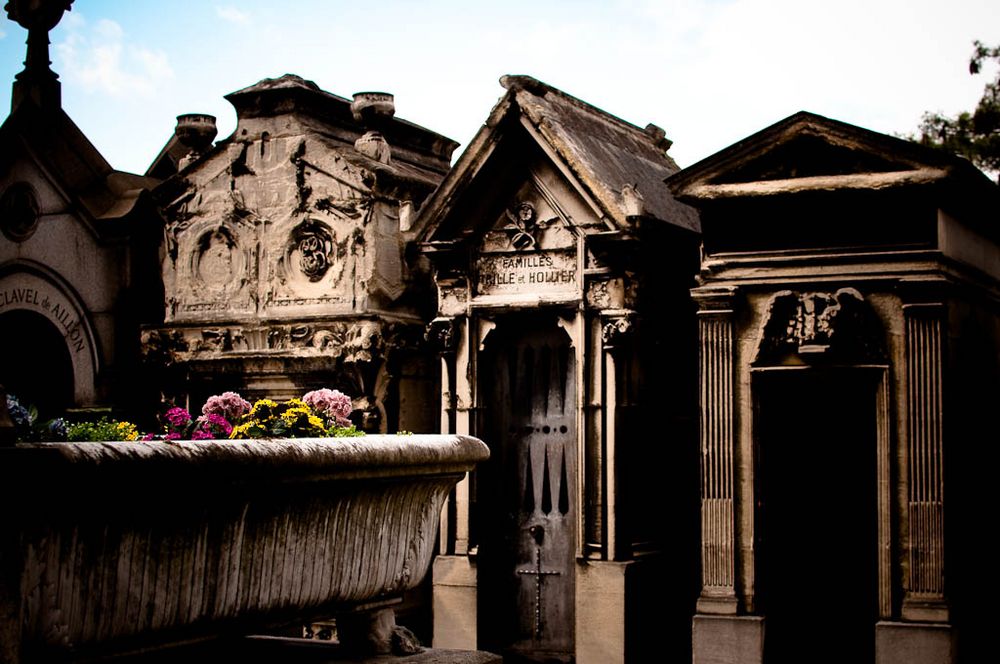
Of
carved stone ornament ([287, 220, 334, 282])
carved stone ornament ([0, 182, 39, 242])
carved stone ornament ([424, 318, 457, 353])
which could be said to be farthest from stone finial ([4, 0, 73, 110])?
carved stone ornament ([424, 318, 457, 353])

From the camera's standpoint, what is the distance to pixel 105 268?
1470 centimetres

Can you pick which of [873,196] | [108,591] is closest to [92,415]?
[873,196]

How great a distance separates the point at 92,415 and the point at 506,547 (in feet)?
15.1

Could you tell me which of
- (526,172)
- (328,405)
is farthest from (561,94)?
(328,405)

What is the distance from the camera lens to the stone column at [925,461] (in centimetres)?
1010

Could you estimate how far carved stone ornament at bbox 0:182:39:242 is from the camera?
48.7ft

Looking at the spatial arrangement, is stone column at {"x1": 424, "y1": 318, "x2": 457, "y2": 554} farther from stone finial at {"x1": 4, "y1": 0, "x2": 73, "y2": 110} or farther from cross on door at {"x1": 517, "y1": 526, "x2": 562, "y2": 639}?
stone finial at {"x1": 4, "y1": 0, "x2": 73, "y2": 110}

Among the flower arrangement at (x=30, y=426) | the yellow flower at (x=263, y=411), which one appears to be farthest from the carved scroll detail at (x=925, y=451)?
the flower arrangement at (x=30, y=426)

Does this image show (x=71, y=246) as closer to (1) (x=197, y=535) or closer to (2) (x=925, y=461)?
(2) (x=925, y=461)

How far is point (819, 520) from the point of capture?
11156 millimetres

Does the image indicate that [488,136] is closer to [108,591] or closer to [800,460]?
[800,460]

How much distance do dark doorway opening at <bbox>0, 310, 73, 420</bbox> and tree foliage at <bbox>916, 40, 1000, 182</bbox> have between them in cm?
992

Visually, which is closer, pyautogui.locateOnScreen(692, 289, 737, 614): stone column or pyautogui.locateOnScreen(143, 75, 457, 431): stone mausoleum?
pyautogui.locateOnScreen(692, 289, 737, 614): stone column

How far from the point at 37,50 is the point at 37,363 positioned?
11.3 feet
